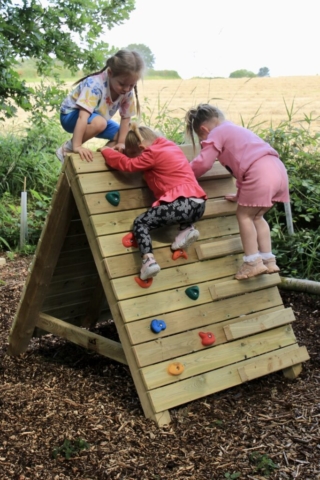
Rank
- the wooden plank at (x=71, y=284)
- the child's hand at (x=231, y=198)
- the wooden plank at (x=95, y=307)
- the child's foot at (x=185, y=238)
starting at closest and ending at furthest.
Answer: the child's foot at (x=185, y=238)
the child's hand at (x=231, y=198)
the wooden plank at (x=71, y=284)
the wooden plank at (x=95, y=307)

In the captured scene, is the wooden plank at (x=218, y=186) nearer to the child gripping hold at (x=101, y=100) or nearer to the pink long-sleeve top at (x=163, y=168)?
the pink long-sleeve top at (x=163, y=168)

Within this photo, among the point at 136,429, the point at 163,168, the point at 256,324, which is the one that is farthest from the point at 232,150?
the point at 136,429

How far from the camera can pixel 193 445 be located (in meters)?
2.82

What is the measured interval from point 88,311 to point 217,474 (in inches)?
74.3

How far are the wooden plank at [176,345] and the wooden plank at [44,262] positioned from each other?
848 millimetres

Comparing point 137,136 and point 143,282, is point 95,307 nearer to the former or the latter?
point 143,282

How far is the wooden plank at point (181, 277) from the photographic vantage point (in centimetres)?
310

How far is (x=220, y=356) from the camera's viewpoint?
10.7 ft

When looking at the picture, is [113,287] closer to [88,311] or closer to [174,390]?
[174,390]

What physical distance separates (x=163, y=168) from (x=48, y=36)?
5065 millimetres

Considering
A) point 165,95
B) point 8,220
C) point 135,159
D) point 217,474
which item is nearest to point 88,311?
point 135,159

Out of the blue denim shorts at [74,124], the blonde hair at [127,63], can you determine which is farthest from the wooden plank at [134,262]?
the blonde hair at [127,63]

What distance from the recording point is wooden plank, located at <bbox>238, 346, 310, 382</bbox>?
331cm

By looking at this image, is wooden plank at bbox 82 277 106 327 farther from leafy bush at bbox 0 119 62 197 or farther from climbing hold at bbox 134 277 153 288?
leafy bush at bbox 0 119 62 197
